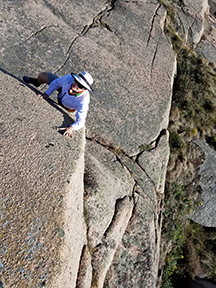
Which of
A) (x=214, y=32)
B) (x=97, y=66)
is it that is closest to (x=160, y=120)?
(x=97, y=66)

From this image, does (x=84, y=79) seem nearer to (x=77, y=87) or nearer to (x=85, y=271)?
(x=77, y=87)

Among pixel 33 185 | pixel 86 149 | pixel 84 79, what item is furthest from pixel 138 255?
pixel 84 79

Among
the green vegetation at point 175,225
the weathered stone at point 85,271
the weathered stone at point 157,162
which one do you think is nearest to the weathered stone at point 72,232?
the weathered stone at point 85,271

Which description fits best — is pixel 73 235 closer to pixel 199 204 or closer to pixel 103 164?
pixel 103 164

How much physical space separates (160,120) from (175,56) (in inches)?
103

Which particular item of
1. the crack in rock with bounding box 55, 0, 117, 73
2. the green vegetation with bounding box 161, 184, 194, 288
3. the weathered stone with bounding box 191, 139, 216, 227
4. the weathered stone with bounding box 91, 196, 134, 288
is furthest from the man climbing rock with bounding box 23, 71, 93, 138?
the weathered stone with bounding box 191, 139, 216, 227

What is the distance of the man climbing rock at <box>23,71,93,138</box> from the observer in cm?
350

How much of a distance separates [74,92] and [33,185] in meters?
1.57

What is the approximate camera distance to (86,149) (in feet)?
14.6

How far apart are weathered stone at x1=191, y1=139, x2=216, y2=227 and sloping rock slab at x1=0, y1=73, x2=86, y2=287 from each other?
3.92 meters

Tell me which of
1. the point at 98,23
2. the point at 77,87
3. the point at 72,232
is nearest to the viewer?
the point at 72,232

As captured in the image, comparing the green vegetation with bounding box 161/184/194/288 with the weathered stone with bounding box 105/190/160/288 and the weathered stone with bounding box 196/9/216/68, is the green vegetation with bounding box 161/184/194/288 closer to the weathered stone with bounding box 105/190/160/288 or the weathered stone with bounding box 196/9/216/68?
the weathered stone with bounding box 105/190/160/288

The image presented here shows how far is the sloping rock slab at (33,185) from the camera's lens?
2436 millimetres

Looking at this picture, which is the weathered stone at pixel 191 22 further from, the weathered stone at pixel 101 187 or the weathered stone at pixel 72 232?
the weathered stone at pixel 72 232
